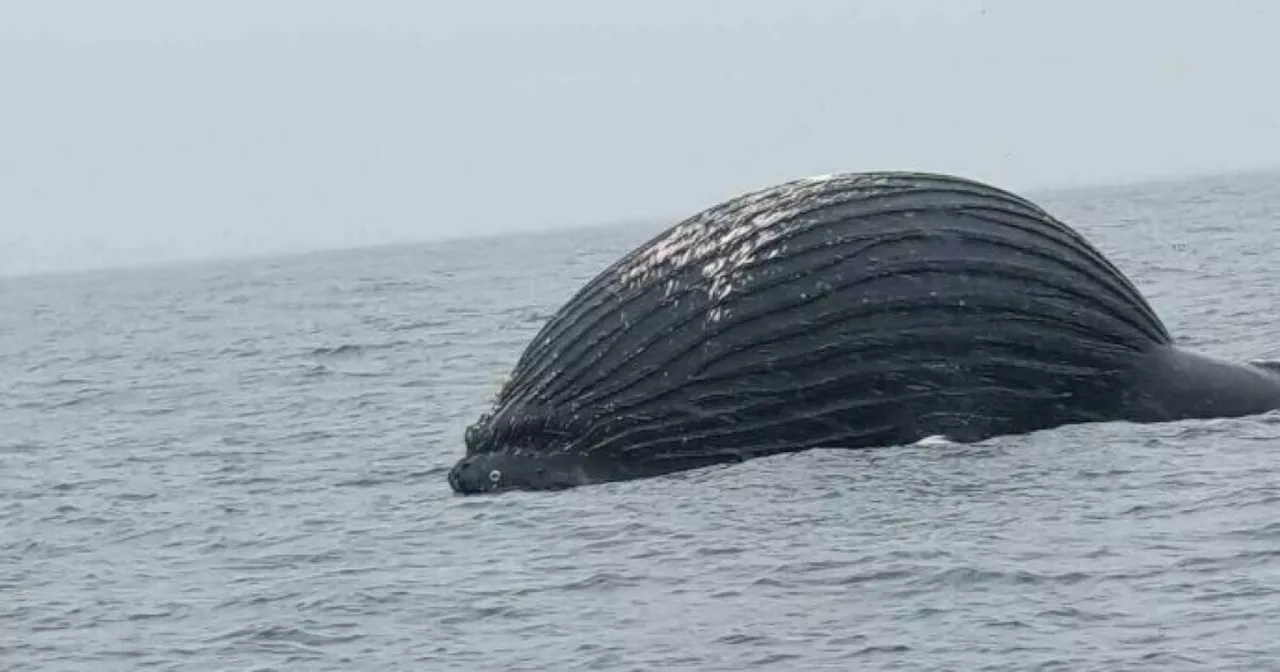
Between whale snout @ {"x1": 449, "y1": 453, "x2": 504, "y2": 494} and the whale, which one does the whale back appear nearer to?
the whale

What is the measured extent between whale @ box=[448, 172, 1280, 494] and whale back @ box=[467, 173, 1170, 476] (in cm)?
1

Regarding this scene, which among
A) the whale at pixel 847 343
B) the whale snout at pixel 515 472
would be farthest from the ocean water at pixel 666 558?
the whale at pixel 847 343

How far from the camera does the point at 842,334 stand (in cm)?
1603

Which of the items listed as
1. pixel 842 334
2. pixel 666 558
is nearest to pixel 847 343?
pixel 842 334

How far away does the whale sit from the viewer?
16125mm

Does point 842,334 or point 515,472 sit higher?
point 842,334

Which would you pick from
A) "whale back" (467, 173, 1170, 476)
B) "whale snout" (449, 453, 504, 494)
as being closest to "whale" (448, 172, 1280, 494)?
"whale back" (467, 173, 1170, 476)

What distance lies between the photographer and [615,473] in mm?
16734

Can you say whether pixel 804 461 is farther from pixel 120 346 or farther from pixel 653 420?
pixel 120 346

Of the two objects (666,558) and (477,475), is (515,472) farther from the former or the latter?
(666,558)

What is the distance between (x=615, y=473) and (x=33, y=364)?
30337 mm

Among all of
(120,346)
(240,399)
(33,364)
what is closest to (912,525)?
(240,399)

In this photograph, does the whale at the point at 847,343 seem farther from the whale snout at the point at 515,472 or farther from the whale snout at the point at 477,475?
the whale snout at the point at 477,475

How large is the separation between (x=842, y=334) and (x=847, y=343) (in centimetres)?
7
